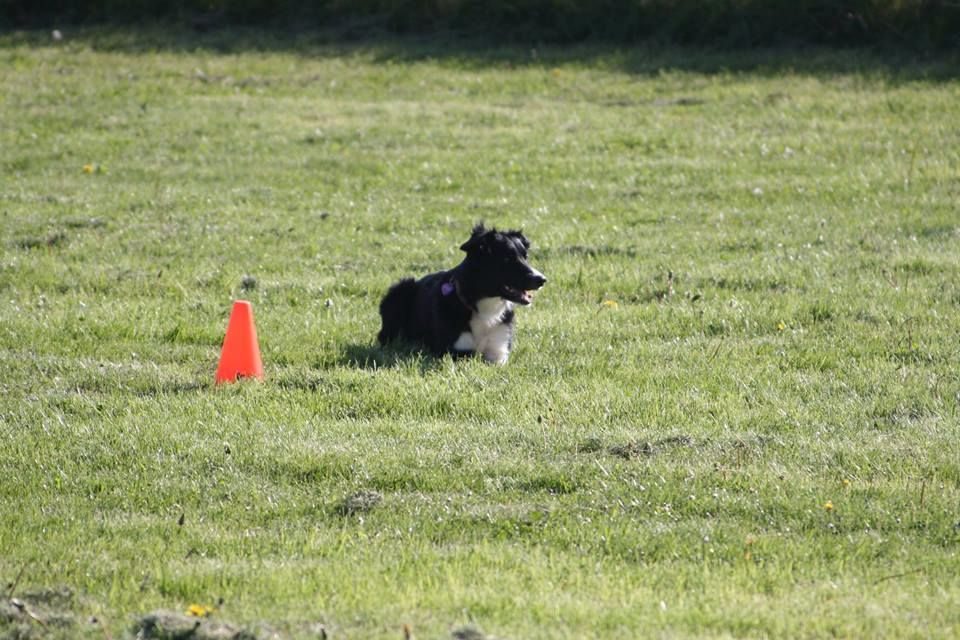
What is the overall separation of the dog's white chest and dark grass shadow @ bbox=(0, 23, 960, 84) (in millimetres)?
13771

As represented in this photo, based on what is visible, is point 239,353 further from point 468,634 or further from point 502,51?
point 502,51

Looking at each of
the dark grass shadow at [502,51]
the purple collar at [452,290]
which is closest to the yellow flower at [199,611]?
the purple collar at [452,290]

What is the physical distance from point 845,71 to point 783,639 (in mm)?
18732

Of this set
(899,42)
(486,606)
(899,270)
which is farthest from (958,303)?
(899,42)

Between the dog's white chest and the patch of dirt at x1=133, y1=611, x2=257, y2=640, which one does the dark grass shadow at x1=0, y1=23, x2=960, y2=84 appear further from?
the patch of dirt at x1=133, y1=611, x2=257, y2=640

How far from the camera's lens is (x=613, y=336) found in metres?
10.6

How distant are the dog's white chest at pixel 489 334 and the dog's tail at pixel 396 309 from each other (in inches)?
23.8

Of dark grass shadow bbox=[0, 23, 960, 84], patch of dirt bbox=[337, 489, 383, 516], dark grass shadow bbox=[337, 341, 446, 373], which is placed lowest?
patch of dirt bbox=[337, 489, 383, 516]

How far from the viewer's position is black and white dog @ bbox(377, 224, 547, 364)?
1012 cm

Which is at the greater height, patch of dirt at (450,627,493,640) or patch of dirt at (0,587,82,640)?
patch of dirt at (0,587,82,640)

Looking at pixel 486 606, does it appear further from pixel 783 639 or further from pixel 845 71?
pixel 845 71

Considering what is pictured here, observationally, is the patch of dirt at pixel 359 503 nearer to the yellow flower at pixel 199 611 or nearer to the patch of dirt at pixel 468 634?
the yellow flower at pixel 199 611

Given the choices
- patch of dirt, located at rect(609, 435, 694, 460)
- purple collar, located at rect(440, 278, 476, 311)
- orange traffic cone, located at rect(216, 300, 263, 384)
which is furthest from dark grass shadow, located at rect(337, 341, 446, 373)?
patch of dirt, located at rect(609, 435, 694, 460)

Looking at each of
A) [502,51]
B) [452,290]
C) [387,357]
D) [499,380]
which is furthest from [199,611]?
[502,51]
